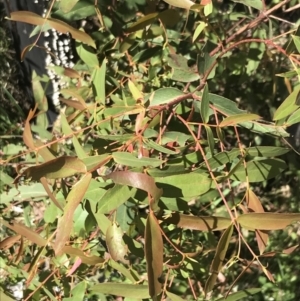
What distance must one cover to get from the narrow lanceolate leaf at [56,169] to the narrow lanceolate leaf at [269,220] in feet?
0.78

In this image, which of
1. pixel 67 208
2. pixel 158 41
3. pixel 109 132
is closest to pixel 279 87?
pixel 158 41

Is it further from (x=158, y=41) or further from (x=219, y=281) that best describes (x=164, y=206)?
(x=219, y=281)

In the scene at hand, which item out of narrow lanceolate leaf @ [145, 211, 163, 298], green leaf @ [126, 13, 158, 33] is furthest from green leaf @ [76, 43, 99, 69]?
narrow lanceolate leaf @ [145, 211, 163, 298]

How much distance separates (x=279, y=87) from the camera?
1.31 metres

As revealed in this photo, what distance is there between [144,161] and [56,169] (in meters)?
0.12

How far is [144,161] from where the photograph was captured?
0.67 metres

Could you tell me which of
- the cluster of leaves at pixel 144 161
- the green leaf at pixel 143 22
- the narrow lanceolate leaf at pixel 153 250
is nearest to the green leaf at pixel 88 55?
the cluster of leaves at pixel 144 161

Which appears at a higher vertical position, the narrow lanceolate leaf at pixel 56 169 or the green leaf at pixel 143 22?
the green leaf at pixel 143 22

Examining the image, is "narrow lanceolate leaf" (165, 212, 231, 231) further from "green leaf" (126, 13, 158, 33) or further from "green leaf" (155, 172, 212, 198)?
"green leaf" (126, 13, 158, 33)

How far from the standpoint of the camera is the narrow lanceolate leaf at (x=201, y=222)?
72cm

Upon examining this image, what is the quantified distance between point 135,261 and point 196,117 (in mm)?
680

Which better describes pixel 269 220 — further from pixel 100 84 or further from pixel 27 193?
pixel 27 193

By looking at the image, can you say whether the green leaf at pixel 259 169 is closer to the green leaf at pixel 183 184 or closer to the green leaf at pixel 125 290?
the green leaf at pixel 183 184

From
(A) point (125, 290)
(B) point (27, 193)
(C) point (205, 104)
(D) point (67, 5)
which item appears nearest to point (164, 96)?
(C) point (205, 104)
